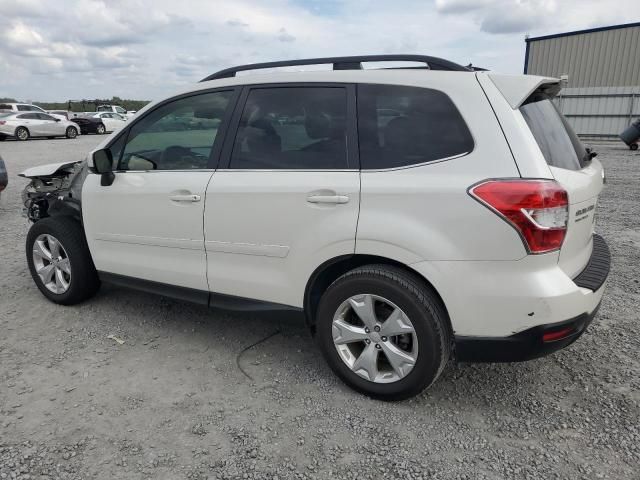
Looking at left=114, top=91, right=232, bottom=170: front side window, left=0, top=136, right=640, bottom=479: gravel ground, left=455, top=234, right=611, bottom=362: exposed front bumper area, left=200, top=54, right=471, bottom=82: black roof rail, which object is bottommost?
left=0, top=136, right=640, bottom=479: gravel ground

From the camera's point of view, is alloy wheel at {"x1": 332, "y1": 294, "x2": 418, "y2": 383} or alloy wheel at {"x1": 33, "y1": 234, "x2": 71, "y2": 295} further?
alloy wheel at {"x1": 33, "y1": 234, "x2": 71, "y2": 295}

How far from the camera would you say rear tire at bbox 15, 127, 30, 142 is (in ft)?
76.6

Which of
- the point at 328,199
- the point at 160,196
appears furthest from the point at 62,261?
the point at 328,199

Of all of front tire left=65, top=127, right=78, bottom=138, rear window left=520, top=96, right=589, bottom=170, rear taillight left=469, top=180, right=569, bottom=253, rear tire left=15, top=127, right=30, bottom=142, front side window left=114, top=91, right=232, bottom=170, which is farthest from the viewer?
front tire left=65, top=127, right=78, bottom=138

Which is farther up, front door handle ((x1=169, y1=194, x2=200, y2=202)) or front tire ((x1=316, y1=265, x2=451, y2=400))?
front door handle ((x1=169, y1=194, x2=200, y2=202))

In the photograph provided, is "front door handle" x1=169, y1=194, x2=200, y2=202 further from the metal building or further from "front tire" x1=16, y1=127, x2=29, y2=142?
"front tire" x1=16, y1=127, x2=29, y2=142

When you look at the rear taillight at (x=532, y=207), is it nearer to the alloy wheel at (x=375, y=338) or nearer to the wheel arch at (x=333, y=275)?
the wheel arch at (x=333, y=275)

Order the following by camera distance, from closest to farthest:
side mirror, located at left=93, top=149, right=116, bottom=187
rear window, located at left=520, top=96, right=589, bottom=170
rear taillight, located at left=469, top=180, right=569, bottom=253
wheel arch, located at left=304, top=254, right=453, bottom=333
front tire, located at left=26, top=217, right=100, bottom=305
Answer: rear taillight, located at left=469, top=180, right=569, bottom=253 → rear window, located at left=520, top=96, right=589, bottom=170 → wheel arch, located at left=304, top=254, right=453, bottom=333 → side mirror, located at left=93, top=149, right=116, bottom=187 → front tire, located at left=26, top=217, right=100, bottom=305

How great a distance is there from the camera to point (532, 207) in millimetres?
2271

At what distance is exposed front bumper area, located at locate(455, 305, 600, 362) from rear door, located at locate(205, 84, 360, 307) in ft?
2.50

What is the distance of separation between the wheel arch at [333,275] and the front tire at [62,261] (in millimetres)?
2034

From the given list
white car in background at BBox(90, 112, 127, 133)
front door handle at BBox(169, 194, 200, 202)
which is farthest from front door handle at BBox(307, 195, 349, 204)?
white car in background at BBox(90, 112, 127, 133)

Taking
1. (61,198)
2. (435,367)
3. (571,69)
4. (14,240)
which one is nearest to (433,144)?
(435,367)

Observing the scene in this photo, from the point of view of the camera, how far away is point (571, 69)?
22453 millimetres
